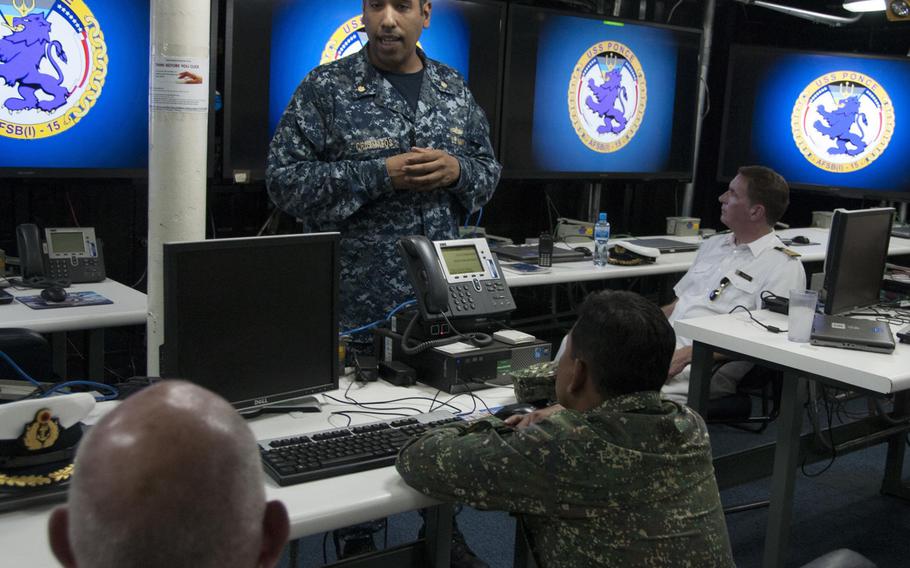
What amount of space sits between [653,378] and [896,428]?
240 cm

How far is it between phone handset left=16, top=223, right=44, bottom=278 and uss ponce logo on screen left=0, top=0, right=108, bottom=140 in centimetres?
40

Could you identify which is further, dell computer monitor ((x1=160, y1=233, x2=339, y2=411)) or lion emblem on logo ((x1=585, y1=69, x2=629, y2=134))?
lion emblem on logo ((x1=585, y1=69, x2=629, y2=134))

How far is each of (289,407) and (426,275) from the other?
0.48m

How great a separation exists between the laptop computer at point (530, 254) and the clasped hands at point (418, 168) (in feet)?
5.69

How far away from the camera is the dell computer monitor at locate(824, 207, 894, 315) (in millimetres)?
3023

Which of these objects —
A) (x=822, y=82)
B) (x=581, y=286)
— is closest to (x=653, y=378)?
(x=581, y=286)

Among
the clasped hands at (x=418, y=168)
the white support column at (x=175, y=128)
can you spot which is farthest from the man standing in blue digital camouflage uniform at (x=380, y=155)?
the white support column at (x=175, y=128)

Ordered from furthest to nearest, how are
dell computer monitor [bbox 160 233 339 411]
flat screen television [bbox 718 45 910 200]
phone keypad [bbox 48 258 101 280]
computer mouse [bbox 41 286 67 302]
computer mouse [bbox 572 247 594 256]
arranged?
flat screen television [bbox 718 45 910 200] → computer mouse [bbox 572 247 594 256] → phone keypad [bbox 48 258 101 280] → computer mouse [bbox 41 286 67 302] → dell computer monitor [bbox 160 233 339 411]

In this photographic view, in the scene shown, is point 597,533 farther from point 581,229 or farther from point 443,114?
point 581,229

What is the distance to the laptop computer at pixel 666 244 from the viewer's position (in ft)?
16.1

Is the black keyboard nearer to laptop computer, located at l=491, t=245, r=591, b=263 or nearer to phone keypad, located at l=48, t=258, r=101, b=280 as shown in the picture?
phone keypad, located at l=48, t=258, r=101, b=280

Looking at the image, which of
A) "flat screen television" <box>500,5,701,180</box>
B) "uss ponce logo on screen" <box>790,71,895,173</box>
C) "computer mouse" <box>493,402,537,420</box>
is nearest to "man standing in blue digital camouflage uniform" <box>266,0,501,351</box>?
"computer mouse" <box>493,402,537,420</box>

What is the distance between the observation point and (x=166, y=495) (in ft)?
2.17

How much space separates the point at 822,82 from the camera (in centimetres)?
578
